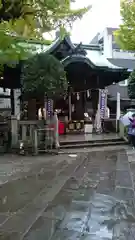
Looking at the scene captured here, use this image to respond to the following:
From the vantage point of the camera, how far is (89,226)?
447 cm

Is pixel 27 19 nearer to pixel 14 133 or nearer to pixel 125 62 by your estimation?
pixel 14 133

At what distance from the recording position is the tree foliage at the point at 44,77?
1233cm

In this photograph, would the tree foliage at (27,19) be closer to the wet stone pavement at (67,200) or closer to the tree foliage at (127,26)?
the wet stone pavement at (67,200)

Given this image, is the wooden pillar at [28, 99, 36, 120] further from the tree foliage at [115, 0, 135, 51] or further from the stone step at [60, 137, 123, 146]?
the tree foliage at [115, 0, 135, 51]

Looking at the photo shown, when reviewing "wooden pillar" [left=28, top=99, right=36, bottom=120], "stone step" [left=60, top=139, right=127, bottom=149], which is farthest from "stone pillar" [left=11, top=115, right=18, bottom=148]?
"wooden pillar" [left=28, top=99, right=36, bottom=120]

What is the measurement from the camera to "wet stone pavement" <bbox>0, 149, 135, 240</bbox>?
432 cm

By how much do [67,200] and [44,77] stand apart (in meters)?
7.39

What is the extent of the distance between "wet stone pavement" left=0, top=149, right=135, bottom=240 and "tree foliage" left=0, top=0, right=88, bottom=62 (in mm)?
2837

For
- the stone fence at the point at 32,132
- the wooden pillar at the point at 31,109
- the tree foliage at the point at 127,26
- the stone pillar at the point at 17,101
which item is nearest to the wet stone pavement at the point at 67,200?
the stone fence at the point at 32,132

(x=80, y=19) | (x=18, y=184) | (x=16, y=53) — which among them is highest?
(x=80, y=19)

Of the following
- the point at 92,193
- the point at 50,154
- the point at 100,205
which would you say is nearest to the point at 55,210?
the point at 100,205

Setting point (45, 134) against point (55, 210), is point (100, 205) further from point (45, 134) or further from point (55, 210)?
point (45, 134)

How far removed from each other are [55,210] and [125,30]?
476 inches

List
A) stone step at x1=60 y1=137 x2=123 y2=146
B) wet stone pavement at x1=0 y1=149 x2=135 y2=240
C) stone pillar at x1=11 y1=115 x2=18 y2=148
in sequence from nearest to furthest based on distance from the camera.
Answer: wet stone pavement at x1=0 y1=149 x2=135 y2=240
stone pillar at x1=11 y1=115 x2=18 y2=148
stone step at x1=60 y1=137 x2=123 y2=146
